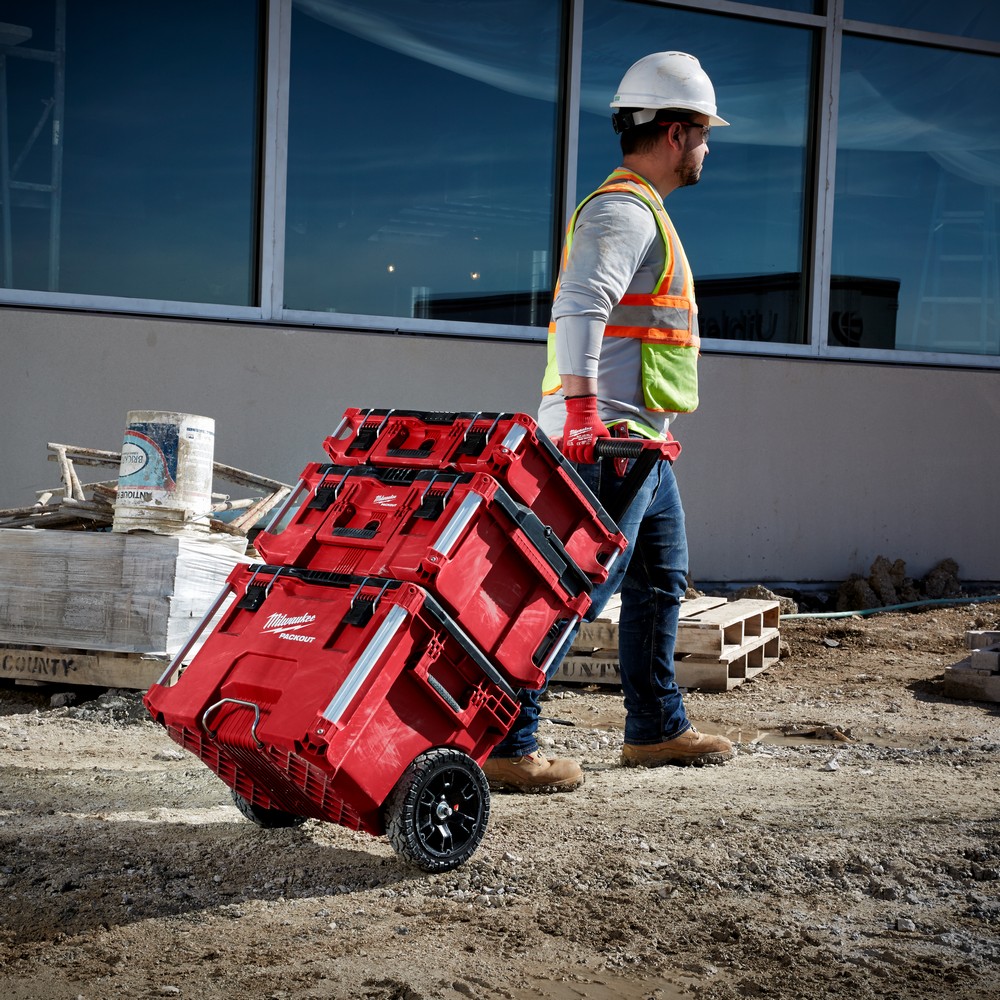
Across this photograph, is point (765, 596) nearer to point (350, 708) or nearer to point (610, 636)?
point (610, 636)

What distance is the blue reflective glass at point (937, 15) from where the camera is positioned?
820 cm

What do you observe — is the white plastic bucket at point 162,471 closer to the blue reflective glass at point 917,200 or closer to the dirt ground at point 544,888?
the dirt ground at point 544,888

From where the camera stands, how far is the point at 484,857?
3061 mm

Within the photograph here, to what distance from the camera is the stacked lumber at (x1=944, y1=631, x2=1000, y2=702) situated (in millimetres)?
5438

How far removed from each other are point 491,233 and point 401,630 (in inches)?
205

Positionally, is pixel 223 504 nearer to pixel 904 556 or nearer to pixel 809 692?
pixel 809 692

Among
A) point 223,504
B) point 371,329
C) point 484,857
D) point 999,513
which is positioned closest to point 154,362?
point 371,329

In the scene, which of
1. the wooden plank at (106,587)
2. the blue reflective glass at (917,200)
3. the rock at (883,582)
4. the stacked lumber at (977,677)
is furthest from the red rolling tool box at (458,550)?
the blue reflective glass at (917,200)

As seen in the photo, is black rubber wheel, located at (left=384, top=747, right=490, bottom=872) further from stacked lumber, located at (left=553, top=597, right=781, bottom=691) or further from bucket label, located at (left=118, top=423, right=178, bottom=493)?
stacked lumber, located at (left=553, top=597, right=781, bottom=691)

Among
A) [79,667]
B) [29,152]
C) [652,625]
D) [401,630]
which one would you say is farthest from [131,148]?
[401,630]

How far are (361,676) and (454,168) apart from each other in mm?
5402

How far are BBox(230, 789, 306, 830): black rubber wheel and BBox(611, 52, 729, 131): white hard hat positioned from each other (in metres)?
2.25

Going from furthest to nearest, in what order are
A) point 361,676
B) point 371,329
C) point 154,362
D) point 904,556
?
1. point 904,556
2. point 371,329
3. point 154,362
4. point 361,676

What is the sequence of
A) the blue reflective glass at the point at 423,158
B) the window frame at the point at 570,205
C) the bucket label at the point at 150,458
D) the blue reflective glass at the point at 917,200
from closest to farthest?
the bucket label at the point at 150,458 < the window frame at the point at 570,205 < the blue reflective glass at the point at 423,158 < the blue reflective glass at the point at 917,200
